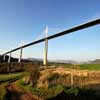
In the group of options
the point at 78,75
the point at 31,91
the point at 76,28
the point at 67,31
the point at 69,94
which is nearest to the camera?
the point at 69,94

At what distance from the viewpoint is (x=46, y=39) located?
2134 centimetres

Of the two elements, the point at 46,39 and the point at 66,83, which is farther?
the point at 46,39

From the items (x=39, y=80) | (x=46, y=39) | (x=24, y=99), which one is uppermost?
(x=46, y=39)

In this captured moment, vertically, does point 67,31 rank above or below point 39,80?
above

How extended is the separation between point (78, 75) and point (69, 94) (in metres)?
3.41

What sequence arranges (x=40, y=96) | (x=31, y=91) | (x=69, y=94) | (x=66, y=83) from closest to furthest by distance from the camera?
(x=69, y=94) < (x=40, y=96) < (x=31, y=91) < (x=66, y=83)

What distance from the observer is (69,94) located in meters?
6.75

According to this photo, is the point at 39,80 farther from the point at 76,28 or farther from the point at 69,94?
the point at 76,28

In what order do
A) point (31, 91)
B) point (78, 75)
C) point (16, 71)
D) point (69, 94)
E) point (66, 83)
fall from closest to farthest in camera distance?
point (69, 94) < point (31, 91) < point (66, 83) < point (78, 75) < point (16, 71)

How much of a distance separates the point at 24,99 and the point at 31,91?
1308mm

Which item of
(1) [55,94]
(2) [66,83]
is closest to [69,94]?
(1) [55,94]

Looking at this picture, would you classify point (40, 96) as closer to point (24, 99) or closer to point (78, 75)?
point (24, 99)

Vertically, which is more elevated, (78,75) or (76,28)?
(76,28)

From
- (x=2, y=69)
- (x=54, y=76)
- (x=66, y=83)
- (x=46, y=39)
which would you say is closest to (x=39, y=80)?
(x=54, y=76)
